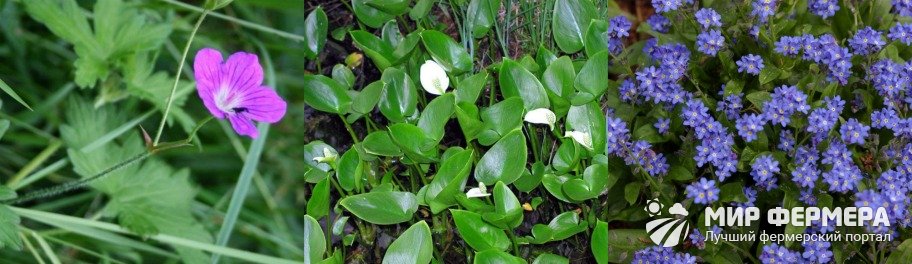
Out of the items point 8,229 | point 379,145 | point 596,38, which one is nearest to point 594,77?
point 596,38

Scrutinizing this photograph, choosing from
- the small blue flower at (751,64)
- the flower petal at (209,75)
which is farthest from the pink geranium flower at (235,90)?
the small blue flower at (751,64)

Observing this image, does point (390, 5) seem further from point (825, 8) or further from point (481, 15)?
point (825, 8)

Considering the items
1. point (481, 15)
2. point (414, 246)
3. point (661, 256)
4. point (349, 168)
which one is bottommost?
point (661, 256)

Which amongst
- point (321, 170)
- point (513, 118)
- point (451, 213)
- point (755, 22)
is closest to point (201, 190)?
point (321, 170)

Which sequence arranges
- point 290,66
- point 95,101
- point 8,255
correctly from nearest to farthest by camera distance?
1. point 8,255
2. point 95,101
3. point 290,66

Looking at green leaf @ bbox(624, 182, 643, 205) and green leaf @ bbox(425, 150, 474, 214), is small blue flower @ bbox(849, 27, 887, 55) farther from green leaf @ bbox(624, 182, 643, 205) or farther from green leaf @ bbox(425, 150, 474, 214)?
green leaf @ bbox(425, 150, 474, 214)

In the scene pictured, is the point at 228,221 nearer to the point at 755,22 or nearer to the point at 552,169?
the point at 552,169
